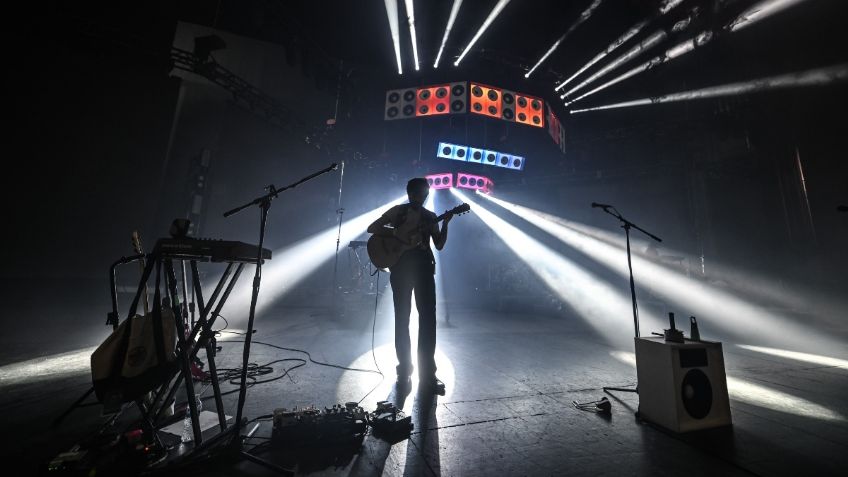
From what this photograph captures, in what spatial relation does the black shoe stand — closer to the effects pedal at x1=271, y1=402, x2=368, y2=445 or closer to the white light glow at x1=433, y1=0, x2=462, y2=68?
the effects pedal at x1=271, y1=402, x2=368, y2=445

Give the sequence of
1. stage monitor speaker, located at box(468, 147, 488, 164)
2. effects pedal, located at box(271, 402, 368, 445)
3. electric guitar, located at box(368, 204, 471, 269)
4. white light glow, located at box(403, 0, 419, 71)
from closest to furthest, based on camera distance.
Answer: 1. effects pedal, located at box(271, 402, 368, 445)
2. electric guitar, located at box(368, 204, 471, 269)
3. white light glow, located at box(403, 0, 419, 71)
4. stage monitor speaker, located at box(468, 147, 488, 164)

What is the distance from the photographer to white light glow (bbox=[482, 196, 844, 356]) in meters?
6.73

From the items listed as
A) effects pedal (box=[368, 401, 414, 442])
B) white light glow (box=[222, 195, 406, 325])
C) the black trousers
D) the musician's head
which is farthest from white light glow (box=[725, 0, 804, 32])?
effects pedal (box=[368, 401, 414, 442])

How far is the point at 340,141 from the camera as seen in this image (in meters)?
9.88

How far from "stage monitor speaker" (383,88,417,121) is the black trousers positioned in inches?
259

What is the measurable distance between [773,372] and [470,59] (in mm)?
9192

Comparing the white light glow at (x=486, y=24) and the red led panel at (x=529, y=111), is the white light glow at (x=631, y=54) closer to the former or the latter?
the red led panel at (x=529, y=111)

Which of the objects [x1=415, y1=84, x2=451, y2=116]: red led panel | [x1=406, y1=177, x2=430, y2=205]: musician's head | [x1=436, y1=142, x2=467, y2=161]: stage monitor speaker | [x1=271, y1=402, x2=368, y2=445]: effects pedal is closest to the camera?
[x1=271, y1=402, x2=368, y2=445]: effects pedal

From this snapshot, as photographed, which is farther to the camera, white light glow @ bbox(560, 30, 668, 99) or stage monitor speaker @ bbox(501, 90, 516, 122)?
stage monitor speaker @ bbox(501, 90, 516, 122)

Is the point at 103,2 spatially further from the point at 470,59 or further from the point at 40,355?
the point at 470,59

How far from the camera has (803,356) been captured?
4781mm

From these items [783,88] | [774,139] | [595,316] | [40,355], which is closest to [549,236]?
[595,316]

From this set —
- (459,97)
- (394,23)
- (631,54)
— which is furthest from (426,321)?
(631,54)

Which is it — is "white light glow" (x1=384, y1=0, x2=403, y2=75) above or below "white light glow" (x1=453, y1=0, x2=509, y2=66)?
below
